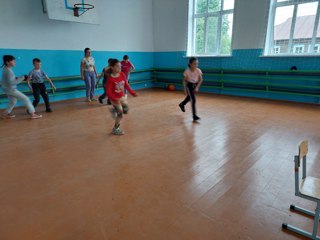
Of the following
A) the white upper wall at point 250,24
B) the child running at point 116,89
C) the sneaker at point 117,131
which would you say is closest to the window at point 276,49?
the white upper wall at point 250,24

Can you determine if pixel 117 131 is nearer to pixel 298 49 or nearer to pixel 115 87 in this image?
pixel 115 87

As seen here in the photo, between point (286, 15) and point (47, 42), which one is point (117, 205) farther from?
point (286, 15)

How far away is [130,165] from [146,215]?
3.29 feet

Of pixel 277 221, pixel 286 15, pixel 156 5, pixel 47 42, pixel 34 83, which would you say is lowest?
pixel 277 221

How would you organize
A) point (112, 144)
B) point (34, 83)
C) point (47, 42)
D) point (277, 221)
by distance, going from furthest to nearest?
point (47, 42)
point (34, 83)
point (112, 144)
point (277, 221)

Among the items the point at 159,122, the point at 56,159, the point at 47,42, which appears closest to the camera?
the point at 56,159

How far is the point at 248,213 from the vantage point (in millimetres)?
1993

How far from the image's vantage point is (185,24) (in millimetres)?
8766

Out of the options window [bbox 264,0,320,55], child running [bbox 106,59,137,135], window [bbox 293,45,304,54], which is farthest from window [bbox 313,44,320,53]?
child running [bbox 106,59,137,135]

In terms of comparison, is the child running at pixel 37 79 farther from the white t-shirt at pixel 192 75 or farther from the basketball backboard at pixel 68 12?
the white t-shirt at pixel 192 75

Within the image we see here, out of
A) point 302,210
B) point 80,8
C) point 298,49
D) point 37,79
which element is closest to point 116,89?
point 37,79

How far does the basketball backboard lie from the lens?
6.11m

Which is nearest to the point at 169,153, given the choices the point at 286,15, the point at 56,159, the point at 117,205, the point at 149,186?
the point at 149,186

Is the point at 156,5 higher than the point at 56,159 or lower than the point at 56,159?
higher
